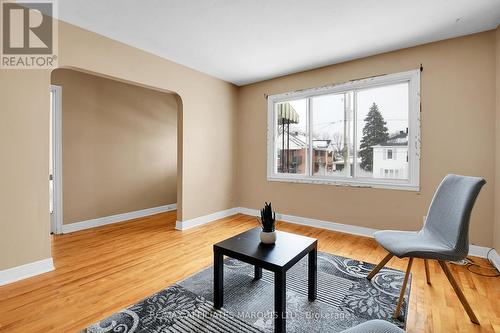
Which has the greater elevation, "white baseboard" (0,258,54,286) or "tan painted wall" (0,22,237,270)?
"tan painted wall" (0,22,237,270)

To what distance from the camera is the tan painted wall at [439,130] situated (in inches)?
104

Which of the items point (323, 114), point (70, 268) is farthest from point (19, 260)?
point (323, 114)

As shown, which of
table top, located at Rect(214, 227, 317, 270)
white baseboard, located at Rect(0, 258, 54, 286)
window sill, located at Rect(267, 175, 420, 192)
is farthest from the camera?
window sill, located at Rect(267, 175, 420, 192)

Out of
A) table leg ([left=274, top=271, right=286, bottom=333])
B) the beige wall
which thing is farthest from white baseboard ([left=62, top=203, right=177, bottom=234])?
table leg ([left=274, top=271, right=286, bottom=333])

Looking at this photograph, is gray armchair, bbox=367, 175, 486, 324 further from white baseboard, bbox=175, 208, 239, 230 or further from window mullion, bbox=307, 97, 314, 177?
white baseboard, bbox=175, 208, 239, 230

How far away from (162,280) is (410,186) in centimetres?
314

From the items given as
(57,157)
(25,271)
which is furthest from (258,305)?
(57,157)

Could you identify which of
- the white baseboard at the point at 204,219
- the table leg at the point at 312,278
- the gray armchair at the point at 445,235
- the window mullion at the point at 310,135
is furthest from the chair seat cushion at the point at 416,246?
the white baseboard at the point at 204,219

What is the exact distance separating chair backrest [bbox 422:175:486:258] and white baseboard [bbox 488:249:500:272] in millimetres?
1070

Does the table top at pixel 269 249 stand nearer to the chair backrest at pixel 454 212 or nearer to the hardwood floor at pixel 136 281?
the hardwood floor at pixel 136 281

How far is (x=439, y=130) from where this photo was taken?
2.89 metres

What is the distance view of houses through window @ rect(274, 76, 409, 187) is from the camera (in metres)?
3.22

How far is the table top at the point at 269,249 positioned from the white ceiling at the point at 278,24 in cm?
214

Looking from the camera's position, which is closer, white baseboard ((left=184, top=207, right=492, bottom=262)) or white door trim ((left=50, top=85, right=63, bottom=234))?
white baseboard ((left=184, top=207, right=492, bottom=262))
